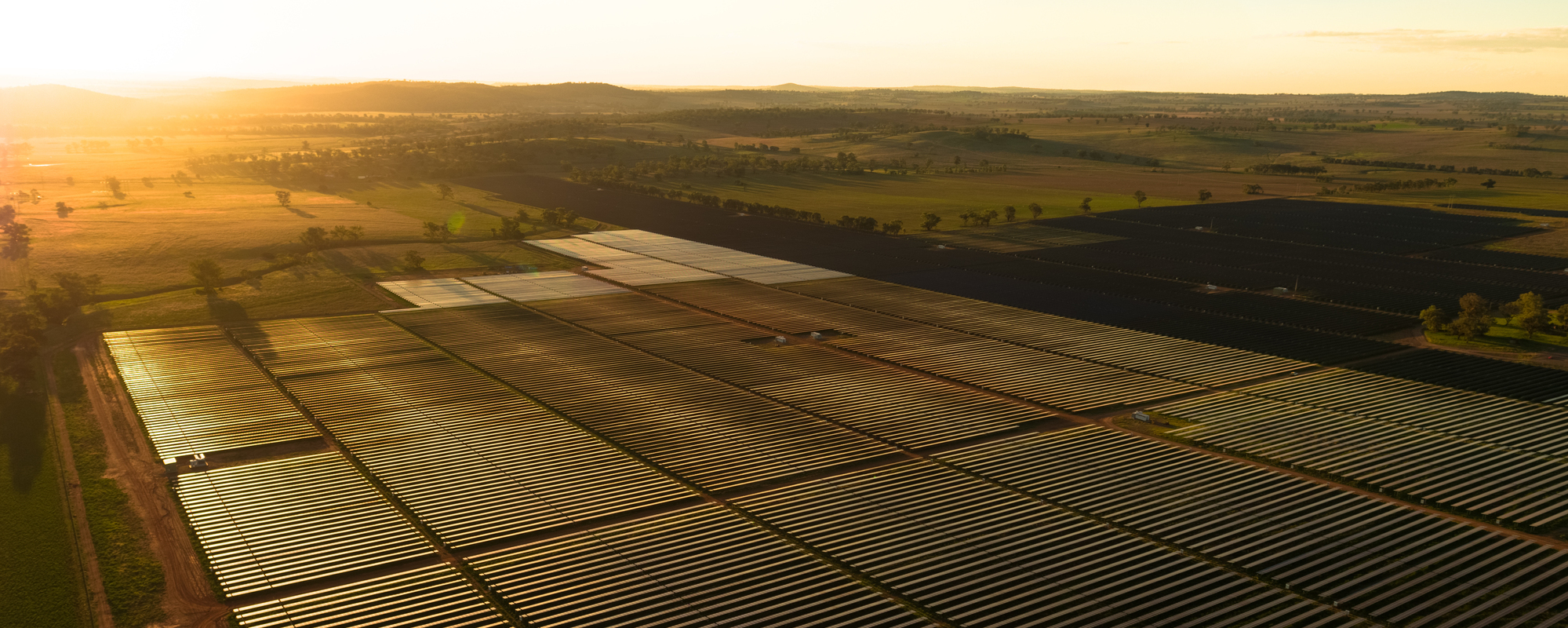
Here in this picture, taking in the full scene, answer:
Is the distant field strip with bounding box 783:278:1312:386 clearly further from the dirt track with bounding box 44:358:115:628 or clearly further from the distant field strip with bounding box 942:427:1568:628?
the dirt track with bounding box 44:358:115:628

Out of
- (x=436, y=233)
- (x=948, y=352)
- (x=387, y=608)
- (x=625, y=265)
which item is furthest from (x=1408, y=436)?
(x=436, y=233)

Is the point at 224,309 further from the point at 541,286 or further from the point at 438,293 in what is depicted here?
the point at 541,286

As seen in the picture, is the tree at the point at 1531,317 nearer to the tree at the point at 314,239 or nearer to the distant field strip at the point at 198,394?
A: the distant field strip at the point at 198,394

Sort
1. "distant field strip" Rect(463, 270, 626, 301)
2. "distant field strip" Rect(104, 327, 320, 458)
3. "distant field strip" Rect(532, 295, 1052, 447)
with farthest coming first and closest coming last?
"distant field strip" Rect(463, 270, 626, 301) < "distant field strip" Rect(532, 295, 1052, 447) < "distant field strip" Rect(104, 327, 320, 458)

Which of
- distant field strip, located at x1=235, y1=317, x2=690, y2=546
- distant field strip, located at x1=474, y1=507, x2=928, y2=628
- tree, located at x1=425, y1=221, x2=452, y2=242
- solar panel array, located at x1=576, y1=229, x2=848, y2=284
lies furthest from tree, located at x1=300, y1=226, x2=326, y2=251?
distant field strip, located at x1=474, y1=507, x2=928, y2=628

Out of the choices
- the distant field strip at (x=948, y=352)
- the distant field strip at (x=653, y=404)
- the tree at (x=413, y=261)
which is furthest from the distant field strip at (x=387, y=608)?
the tree at (x=413, y=261)

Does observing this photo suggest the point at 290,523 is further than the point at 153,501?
No

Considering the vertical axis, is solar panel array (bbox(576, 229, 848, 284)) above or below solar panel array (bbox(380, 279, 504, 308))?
above
